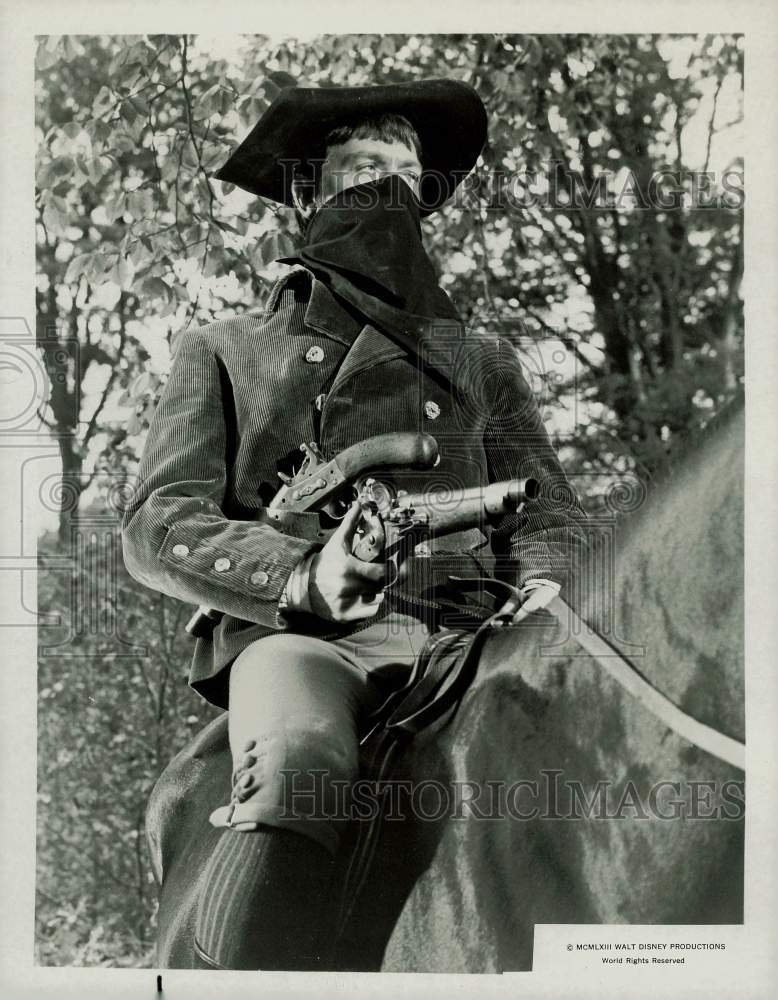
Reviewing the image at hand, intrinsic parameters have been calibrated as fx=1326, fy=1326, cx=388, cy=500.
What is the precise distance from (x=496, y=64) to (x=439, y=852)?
243cm

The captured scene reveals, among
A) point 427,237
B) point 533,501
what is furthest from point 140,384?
point 533,501

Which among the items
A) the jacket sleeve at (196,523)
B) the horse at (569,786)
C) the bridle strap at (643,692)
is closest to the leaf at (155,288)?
the jacket sleeve at (196,523)

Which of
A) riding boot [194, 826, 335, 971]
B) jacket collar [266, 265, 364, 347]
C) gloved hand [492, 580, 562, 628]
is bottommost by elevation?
riding boot [194, 826, 335, 971]

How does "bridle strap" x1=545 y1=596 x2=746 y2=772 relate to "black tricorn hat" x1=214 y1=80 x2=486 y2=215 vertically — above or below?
below

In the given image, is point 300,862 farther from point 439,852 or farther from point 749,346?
point 749,346

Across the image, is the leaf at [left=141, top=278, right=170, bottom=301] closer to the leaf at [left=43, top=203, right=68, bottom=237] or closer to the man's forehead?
the leaf at [left=43, top=203, right=68, bottom=237]

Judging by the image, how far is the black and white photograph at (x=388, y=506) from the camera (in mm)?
3727

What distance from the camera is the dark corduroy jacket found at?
12.5 ft

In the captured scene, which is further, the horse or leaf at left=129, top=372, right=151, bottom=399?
leaf at left=129, top=372, right=151, bottom=399

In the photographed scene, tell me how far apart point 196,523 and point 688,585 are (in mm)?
1424

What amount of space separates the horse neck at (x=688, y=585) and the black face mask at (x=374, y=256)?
0.91m

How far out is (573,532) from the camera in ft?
13.0

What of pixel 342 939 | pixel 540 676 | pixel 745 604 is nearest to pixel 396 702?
pixel 540 676

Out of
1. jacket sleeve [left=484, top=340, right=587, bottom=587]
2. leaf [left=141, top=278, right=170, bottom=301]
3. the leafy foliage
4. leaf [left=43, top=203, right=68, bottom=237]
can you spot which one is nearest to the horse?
jacket sleeve [left=484, top=340, right=587, bottom=587]
